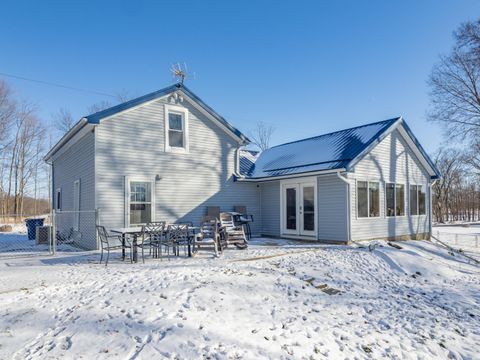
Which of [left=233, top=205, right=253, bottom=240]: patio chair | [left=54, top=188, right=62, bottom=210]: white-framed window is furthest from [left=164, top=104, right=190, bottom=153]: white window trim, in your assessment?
[left=54, top=188, right=62, bottom=210]: white-framed window

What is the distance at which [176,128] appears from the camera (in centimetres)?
1210

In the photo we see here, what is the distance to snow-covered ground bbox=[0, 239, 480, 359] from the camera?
4184 millimetres

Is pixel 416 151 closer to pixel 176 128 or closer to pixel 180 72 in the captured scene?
pixel 176 128

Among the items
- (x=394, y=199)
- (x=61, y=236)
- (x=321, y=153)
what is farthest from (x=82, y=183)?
(x=394, y=199)

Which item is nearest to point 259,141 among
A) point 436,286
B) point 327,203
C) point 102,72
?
point 102,72

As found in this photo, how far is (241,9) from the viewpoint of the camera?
46.4 ft

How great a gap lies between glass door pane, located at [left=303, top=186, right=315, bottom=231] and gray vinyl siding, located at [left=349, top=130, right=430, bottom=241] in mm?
1412

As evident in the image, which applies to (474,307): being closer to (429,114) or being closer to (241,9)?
(241,9)

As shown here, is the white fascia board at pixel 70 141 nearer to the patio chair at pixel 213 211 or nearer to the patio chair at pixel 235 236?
the patio chair at pixel 213 211

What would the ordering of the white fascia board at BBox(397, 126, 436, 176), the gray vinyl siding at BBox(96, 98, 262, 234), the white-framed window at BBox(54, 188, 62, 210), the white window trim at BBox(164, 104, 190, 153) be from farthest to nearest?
the white-framed window at BBox(54, 188, 62, 210)
the white fascia board at BBox(397, 126, 436, 176)
the white window trim at BBox(164, 104, 190, 153)
the gray vinyl siding at BBox(96, 98, 262, 234)

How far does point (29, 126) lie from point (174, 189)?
2694 cm

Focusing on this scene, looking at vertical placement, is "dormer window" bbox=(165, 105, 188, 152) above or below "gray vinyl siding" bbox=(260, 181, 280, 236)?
above

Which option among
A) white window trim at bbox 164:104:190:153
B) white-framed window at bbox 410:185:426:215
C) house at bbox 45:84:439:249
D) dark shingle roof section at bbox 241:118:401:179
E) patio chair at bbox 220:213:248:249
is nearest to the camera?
patio chair at bbox 220:213:248:249

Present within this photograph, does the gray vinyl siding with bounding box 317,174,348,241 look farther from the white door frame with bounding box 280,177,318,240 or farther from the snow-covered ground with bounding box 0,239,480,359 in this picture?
the snow-covered ground with bounding box 0,239,480,359
